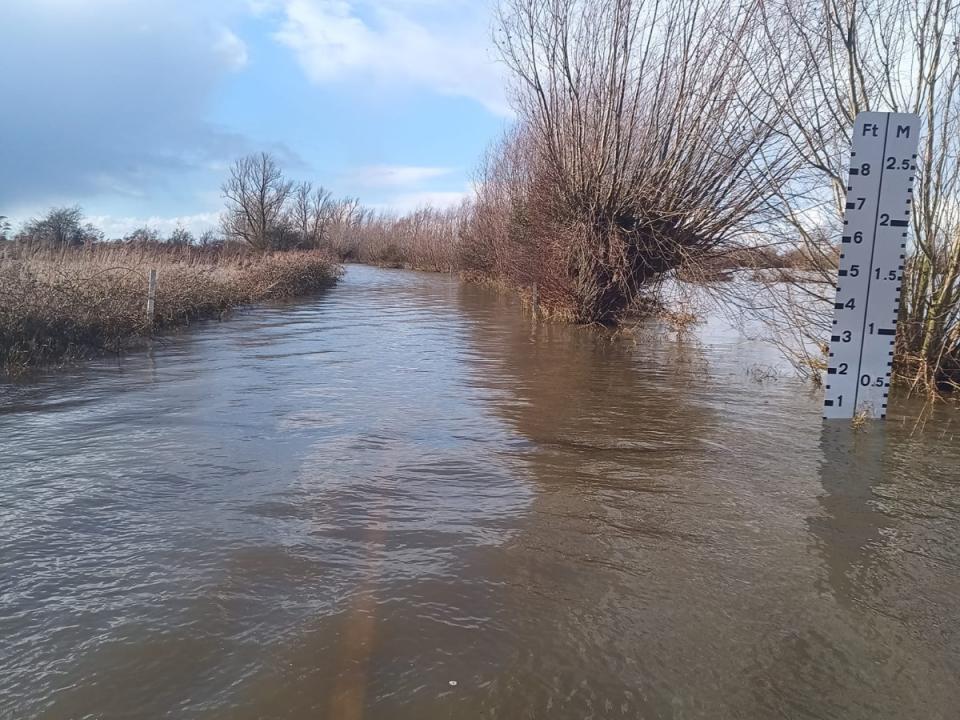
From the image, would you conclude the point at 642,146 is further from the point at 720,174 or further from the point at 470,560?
the point at 470,560

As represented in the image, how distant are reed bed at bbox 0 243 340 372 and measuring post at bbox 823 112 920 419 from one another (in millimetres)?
9306

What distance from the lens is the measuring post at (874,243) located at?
5484 mm

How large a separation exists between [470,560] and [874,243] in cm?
464

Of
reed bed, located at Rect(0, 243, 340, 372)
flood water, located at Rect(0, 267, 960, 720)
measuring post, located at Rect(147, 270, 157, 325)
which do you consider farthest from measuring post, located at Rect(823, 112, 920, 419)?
measuring post, located at Rect(147, 270, 157, 325)

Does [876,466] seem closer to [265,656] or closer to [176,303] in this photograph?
[265,656]

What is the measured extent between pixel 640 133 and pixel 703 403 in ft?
23.9

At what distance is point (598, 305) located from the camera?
48.4ft

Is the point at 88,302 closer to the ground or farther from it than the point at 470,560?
Result: farther from it

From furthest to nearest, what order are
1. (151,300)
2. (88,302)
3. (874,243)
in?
1. (151,300)
2. (88,302)
3. (874,243)

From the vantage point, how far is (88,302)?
1051 cm

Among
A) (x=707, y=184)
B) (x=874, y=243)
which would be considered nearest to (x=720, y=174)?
(x=707, y=184)

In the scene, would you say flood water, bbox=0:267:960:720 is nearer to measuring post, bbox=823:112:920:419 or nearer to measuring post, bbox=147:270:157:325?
measuring post, bbox=823:112:920:419

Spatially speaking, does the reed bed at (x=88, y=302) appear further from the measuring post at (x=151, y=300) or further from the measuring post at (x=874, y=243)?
the measuring post at (x=874, y=243)

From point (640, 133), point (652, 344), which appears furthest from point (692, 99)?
point (652, 344)
